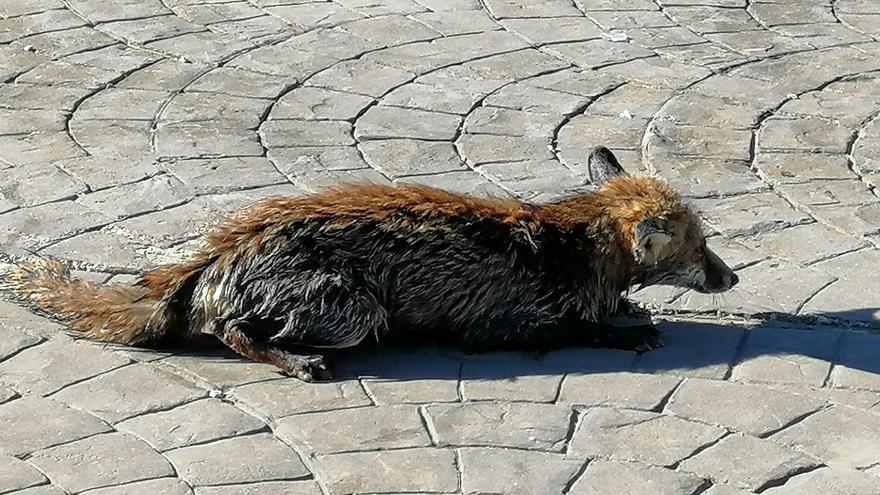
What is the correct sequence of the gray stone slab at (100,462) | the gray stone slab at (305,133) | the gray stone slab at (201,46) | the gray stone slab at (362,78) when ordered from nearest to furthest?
the gray stone slab at (100,462)
the gray stone slab at (305,133)
the gray stone slab at (362,78)
the gray stone slab at (201,46)

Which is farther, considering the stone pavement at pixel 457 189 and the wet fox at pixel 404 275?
the wet fox at pixel 404 275

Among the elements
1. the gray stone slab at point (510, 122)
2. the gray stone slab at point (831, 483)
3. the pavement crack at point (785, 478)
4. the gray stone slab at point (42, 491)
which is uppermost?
the gray stone slab at point (831, 483)

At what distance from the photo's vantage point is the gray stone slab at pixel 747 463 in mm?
5805

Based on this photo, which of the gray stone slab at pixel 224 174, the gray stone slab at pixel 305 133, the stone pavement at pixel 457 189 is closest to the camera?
the stone pavement at pixel 457 189

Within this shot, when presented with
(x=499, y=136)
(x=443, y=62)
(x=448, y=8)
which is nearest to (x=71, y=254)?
(x=499, y=136)

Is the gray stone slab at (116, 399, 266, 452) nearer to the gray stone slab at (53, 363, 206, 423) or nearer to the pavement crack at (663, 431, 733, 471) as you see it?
the gray stone slab at (53, 363, 206, 423)

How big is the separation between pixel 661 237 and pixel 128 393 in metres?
2.34

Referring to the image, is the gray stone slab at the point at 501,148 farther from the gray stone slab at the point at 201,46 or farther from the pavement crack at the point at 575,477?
the pavement crack at the point at 575,477

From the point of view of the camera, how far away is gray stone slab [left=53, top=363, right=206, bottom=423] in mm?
6242

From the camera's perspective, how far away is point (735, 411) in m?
6.31

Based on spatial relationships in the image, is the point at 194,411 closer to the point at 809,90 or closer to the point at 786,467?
the point at 786,467

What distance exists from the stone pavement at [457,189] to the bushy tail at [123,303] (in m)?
0.10

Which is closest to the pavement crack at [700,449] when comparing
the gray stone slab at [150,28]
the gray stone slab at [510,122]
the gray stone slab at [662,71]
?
the gray stone slab at [510,122]

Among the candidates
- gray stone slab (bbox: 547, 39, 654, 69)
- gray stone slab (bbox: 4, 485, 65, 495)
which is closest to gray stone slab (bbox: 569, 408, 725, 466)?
gray stone slab (bbox: 4, 485, 65, 495)
